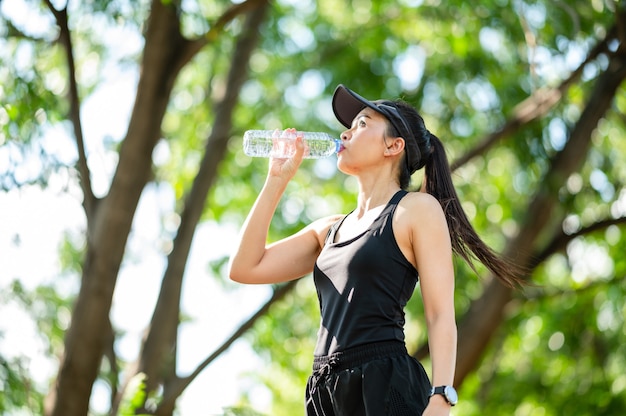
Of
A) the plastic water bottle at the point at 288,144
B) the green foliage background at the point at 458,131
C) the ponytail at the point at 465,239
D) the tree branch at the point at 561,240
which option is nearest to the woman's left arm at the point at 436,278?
the ponytail at the point at 465,239

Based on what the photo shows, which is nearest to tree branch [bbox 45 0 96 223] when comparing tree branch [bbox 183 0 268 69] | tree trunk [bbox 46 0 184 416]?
tree trunk [bbox 46 0 184 416]

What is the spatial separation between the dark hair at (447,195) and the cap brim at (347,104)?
0.36 ft

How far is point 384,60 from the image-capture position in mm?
7336

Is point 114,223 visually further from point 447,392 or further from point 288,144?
point 447,392

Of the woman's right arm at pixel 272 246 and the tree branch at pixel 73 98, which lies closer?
the woman's right arm at pixel 272 246

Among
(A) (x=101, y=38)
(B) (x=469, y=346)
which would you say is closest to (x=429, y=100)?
(B) (x=469, y=346)

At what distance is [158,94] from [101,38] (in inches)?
101

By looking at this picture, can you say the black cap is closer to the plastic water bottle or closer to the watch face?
the plastic water bottle

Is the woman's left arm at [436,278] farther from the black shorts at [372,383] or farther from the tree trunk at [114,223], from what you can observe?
the tree trunk at [114,223]

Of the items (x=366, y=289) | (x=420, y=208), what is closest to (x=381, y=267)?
(x=366, y=289)

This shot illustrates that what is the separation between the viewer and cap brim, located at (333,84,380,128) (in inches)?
109

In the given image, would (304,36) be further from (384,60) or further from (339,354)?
(339,354)

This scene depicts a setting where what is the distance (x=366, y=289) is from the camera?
243 centimetres

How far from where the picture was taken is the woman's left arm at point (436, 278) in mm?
2412
